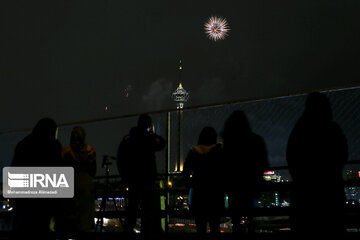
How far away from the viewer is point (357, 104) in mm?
5031

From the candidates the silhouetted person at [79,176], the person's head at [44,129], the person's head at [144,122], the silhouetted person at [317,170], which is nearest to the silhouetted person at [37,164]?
the person's head at [44,129]

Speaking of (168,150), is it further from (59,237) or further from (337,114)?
(337,114)

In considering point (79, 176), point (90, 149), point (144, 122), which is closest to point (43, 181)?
point (79, 176)

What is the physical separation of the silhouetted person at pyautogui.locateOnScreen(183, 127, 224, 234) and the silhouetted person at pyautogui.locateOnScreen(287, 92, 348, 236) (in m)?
1.12

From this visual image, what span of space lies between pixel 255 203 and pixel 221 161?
63 cm

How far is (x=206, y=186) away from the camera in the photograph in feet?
14.6

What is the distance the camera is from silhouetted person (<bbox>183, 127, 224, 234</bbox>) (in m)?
4.37

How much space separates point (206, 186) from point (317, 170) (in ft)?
4.82

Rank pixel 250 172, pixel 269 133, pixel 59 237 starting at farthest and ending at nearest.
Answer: pixel 269 133 < pixel 59 237 < pixel 250 172

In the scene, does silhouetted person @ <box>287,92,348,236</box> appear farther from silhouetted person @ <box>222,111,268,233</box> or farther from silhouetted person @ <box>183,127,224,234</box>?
silhouetted person @ <box>183,127,224,234</box>

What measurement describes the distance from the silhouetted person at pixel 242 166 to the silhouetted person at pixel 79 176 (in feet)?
6.68

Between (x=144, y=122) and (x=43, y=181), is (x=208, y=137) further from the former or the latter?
(x=43, y=181)

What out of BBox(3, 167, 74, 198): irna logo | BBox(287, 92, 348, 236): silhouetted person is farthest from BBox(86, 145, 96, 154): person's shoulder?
BBox(287, 92, 348, 236): silhouetted person

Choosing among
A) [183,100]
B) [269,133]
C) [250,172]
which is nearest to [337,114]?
[269,133]
